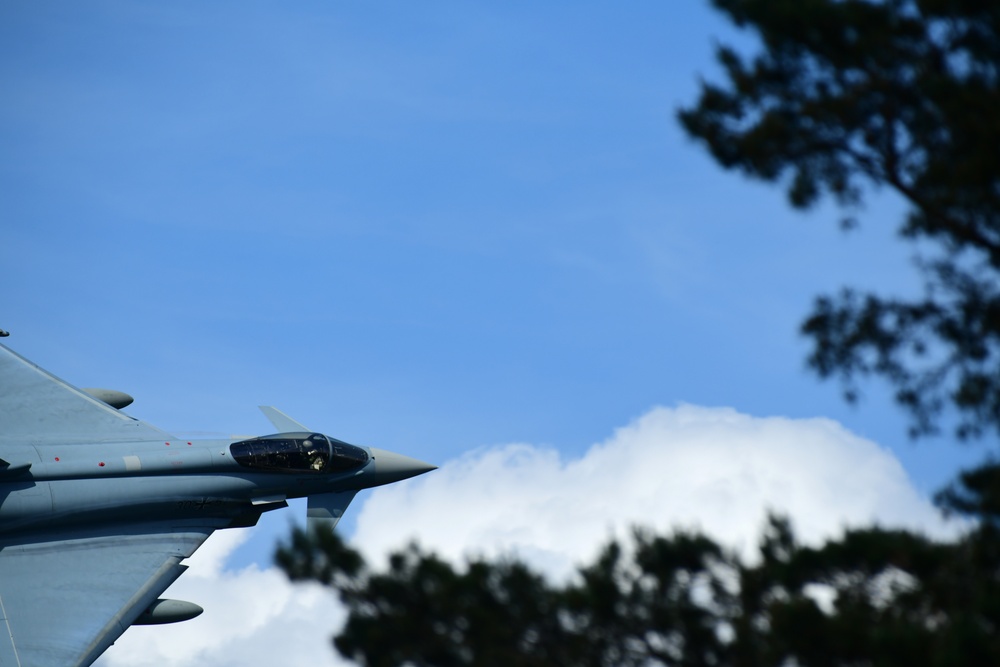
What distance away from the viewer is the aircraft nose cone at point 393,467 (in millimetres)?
35344

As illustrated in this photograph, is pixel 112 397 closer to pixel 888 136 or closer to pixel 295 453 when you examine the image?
pixel 295 453

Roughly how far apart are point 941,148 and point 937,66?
3.77ft

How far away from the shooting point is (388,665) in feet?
61.3

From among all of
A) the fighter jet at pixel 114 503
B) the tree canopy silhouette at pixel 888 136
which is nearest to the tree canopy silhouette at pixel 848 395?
the tree canopy silhouette at pixel 888 136

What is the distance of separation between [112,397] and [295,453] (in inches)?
266

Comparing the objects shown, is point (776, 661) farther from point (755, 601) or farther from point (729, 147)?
point (729, 147)

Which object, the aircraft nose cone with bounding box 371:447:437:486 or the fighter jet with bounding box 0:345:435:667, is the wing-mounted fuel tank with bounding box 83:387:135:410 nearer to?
the fighter jet with bounding box 0:345:435:667

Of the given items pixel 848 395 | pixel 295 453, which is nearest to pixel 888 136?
pixel 848 395

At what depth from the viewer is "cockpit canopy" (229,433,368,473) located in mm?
33625

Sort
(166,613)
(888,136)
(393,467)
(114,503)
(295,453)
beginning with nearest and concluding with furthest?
(888,136) → (166,613) → (114,503) → (295,453) → (393,467)

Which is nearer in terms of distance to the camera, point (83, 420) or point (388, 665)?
point (388, 665)

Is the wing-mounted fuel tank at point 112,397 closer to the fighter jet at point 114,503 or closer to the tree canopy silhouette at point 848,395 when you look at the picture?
the fighter jet at point 114,503

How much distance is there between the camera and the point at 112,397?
3722 cm

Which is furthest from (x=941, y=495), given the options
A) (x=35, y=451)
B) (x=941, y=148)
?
(x=35, y=451)
